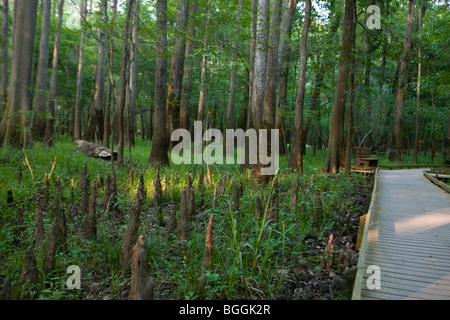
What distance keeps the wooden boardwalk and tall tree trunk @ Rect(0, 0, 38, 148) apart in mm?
10046

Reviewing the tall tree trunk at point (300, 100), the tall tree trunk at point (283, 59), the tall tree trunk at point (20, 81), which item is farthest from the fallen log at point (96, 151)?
the tall tree trunk at point (283, 59)

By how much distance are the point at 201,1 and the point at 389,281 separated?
8.10 meters

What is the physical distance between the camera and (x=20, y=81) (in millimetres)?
10023

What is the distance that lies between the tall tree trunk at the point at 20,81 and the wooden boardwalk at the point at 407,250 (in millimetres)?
10046

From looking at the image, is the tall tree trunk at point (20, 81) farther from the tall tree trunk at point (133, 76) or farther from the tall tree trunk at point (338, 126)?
the tall tree trunk at point (338, 126)

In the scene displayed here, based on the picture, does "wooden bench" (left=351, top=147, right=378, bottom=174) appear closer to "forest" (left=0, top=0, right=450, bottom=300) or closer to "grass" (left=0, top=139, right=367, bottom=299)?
"forest" (left=0, top=0, right=450, bottom=300)

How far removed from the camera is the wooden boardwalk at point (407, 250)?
323 centimetres

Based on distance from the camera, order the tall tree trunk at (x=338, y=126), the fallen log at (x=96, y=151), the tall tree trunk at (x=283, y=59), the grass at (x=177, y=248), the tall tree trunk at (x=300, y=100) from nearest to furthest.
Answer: the grass at (x=177, y=248) < the tall tree trunk at (x=300, y=100) < the fallen log at (x=96, y=151) < the tall tree trunk at (x=338, y=126) < the tall tree trunk at (x=283, y=59)

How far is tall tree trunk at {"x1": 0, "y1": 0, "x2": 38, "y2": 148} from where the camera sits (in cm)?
971

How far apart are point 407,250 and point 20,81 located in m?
11.5

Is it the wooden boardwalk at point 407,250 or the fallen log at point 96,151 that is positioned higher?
the fallen log at point 96,151

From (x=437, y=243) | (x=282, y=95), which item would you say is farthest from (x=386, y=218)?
(x=282, y=95)

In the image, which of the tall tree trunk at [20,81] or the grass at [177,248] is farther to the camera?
the tall tree trunk at [20,81]
